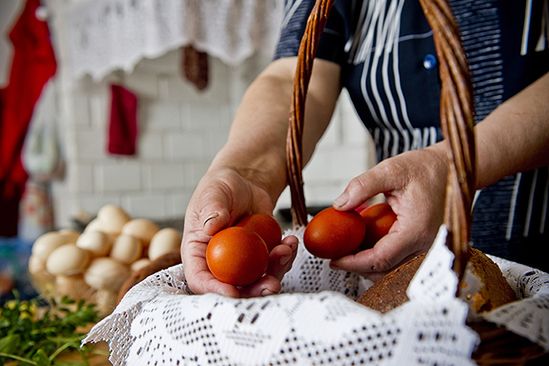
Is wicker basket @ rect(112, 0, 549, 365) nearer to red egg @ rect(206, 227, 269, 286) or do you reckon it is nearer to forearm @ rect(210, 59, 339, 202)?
red egg @ rect(206, 227, 269, 286)

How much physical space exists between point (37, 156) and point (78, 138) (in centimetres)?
27

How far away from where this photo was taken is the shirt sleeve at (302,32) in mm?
823

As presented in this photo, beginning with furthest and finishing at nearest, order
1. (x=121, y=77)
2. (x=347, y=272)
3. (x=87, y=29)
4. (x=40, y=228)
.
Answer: (x=40, y=228), (x=121, y=77), (x=87, y=29), (x=347, y=272)

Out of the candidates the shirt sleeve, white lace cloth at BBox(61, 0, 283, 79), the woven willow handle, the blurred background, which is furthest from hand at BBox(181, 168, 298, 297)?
white lace cloth at BBox(61, 0, 283, 79)

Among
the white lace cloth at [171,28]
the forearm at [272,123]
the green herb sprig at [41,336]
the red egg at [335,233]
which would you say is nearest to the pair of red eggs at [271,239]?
the red egg at [335,233]

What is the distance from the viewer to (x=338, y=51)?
86cm

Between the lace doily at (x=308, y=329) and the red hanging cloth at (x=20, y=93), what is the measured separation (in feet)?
7.68

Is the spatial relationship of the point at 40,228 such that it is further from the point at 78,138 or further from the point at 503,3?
the point at 503,3

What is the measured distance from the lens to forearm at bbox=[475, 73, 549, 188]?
1.82 ft

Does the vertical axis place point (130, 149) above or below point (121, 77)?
below

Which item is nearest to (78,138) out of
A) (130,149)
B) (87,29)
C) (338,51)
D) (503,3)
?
(130,149)

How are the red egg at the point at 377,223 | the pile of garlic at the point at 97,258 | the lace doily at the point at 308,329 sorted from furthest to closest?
the pile of garlic at the point at 97,258 → the red egg at the point at 377,223 → the lace doily at the point at 308,329

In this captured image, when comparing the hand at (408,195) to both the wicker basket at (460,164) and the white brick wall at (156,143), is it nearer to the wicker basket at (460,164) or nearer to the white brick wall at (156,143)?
the wicker basket at (460,164)

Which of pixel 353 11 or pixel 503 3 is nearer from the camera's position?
pixel 503 3
